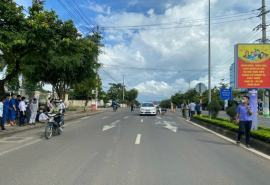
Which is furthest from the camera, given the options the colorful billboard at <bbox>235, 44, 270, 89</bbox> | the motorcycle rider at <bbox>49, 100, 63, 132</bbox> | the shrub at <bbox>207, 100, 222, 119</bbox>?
the shrub at <bbox>207, 100, 222, 119</bbox>

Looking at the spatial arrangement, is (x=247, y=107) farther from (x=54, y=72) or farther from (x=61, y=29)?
(x=54, y=72)

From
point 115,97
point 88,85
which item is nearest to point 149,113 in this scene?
point 88,85

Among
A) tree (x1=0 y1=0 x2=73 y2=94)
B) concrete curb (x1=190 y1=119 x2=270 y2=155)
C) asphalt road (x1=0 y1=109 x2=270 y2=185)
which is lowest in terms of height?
asphalt road (x1=0 y1=109 x2=270 y2=185)

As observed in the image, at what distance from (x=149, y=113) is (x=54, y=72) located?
1102cm

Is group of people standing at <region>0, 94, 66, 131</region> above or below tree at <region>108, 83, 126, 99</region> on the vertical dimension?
below

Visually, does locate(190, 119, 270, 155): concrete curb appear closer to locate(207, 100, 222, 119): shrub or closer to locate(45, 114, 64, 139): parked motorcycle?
locate(207, 100, 222, 119): shrub

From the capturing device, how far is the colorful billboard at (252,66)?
34.6 ft

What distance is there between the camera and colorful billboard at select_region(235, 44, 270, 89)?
34.6ft

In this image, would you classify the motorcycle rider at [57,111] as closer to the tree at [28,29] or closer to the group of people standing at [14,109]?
the group of people standing at [14,109]

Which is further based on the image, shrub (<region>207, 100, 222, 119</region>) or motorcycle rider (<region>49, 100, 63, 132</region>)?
shrub (<region>207, 100, 222, 119</region>)

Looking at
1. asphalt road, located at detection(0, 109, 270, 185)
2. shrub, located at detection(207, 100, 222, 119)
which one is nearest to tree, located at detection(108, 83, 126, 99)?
shrub, located at detection(207, 100, 222, 119)

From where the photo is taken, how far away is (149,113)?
26.0 metres

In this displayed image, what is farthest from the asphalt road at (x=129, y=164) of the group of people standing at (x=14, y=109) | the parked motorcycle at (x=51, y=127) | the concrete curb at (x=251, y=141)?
the group of people standing at (x=14, y=109)

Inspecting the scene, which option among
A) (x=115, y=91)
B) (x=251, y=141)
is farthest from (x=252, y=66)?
(x=115, y=91)
